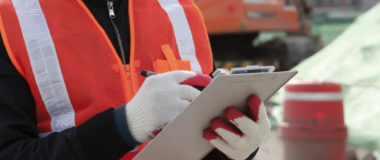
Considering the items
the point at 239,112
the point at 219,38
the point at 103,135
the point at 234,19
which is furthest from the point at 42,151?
the point at 219,38

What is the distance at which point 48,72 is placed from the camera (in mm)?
1297

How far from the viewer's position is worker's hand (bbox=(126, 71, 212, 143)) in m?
1.14

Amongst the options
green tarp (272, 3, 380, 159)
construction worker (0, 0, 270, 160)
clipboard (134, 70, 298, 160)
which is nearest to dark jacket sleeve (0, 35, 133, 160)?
construction worker (0, 0, 270, 160)

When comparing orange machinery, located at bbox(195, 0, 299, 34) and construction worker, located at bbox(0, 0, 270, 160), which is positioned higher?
construction worker, located at bbox(0, 0, 270, 160)

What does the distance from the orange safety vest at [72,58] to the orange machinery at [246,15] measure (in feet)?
20.5

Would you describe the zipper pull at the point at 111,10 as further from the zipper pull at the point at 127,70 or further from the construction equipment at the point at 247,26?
the construction equipment at the point at 247,26

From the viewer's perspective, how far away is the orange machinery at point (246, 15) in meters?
7.66

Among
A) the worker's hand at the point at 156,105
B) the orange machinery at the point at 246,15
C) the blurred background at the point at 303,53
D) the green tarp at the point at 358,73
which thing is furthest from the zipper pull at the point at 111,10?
the orange machinery at the point at 246,15

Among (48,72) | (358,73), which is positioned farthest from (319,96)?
(48,72)

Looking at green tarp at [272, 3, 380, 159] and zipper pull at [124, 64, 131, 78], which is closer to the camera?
zipper pull at [124, 64, 131, 78]

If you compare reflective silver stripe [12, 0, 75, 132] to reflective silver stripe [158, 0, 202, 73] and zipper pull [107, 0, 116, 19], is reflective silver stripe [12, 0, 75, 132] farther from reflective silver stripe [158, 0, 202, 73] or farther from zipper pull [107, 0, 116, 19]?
reflective silver stripe [158, 0, 202, 73]

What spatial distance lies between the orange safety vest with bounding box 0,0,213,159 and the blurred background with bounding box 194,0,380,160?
845 millimetres

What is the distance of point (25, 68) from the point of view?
1.27 meters

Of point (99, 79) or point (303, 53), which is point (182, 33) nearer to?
point (99, 79)
